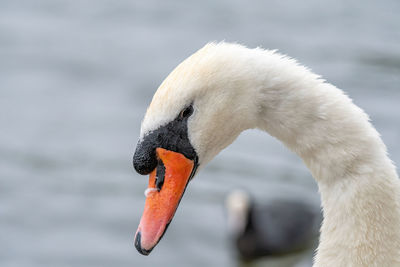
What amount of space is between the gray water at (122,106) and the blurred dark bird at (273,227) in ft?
0.62

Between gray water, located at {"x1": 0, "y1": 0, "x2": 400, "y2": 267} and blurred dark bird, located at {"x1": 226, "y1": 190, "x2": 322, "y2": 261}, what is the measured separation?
0.62 feet

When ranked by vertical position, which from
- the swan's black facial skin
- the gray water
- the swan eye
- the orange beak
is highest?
the gray water

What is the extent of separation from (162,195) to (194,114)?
40 centimetres

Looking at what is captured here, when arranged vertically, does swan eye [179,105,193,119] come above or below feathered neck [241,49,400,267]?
above

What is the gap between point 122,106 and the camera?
11.6m

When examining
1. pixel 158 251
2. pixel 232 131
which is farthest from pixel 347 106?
pixel 158 251

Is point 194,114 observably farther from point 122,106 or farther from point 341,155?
point 122,106

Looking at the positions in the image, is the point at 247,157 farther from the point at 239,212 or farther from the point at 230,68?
the point at 230,68

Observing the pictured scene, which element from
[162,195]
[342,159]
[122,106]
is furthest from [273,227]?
[342,159]

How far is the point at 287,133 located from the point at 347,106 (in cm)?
28

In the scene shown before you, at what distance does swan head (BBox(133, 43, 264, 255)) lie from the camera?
3404 mm

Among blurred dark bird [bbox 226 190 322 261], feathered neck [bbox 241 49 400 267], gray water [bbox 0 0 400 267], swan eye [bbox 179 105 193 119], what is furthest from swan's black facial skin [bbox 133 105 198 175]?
blurred dark bird [bbox 226 190 322 261]

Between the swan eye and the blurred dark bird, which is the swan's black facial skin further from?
the blurred dark bird

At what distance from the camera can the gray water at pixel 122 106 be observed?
33.7ft
